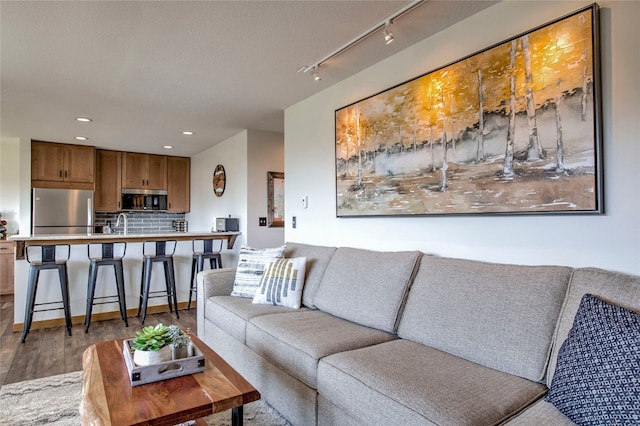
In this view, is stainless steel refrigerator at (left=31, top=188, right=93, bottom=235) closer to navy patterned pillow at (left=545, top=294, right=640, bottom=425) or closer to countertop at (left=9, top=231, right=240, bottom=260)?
countertop at (left=9, top=231, right=240, bottom=260)

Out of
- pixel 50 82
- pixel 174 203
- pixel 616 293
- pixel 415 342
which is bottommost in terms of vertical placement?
pixel 415 342

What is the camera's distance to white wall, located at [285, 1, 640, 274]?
61.9 inches

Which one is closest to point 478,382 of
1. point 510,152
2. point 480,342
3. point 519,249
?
point 480,342

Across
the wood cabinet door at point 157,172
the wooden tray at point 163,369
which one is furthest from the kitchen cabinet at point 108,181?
the wooden tray at point 163,369

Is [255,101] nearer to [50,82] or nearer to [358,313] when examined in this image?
[50,82]

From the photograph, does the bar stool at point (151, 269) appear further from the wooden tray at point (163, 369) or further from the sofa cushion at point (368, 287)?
the wooden tray at point (163, 369)

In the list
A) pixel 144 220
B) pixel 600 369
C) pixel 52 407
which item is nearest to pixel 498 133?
pixel 600 369

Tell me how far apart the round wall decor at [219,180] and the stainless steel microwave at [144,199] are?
1.44 meters

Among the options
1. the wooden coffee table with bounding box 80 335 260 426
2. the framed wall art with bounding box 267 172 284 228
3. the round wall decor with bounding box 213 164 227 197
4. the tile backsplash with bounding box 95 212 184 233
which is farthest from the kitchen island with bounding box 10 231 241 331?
the wooden coffee table with bounding box 80 335 260 426

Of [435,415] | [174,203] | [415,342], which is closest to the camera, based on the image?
[435,415]

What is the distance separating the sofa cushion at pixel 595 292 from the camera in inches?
52.9

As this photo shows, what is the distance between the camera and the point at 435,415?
3.91ft

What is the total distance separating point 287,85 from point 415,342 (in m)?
2.39

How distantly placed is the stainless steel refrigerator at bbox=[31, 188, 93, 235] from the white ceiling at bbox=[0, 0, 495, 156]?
147cm
